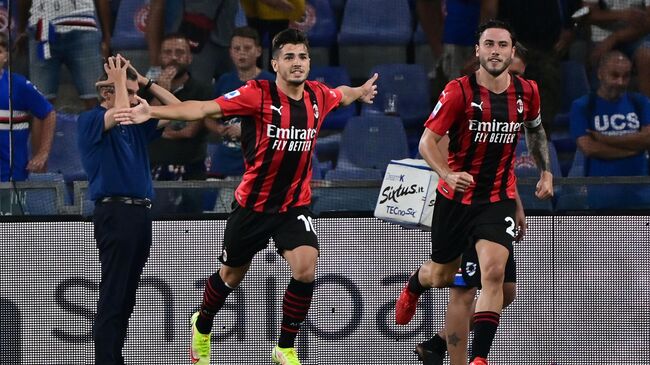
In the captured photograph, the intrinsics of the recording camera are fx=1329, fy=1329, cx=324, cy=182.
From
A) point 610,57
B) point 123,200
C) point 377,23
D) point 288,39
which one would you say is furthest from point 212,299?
point 610,57

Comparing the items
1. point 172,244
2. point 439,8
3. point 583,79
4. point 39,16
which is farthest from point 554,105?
point 39,16

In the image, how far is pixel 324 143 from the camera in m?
9.43

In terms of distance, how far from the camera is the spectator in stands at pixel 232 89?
923 centimetres

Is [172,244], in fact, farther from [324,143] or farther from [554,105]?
[554,105]

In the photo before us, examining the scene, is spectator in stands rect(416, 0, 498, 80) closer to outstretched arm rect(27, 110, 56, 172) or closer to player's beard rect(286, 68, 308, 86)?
player's beard rect(286, 68, 308, 86)

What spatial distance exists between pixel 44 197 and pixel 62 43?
3.59 ft

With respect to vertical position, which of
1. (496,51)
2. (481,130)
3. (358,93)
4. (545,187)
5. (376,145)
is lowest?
(545,187)

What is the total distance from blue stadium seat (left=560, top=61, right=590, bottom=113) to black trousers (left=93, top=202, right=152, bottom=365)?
302 centimetres

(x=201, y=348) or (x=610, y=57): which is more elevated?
(x=610, y=57)

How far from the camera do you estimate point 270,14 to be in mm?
9484

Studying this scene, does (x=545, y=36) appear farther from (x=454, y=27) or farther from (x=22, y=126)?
(x=22, y=126)

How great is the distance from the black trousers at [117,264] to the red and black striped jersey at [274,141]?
69 cm

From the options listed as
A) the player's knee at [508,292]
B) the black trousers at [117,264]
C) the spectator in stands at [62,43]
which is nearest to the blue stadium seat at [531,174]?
the player's knee at [508,292]

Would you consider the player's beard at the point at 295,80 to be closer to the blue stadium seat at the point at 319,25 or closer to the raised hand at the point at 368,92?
the raised hand at the point at 368,92
